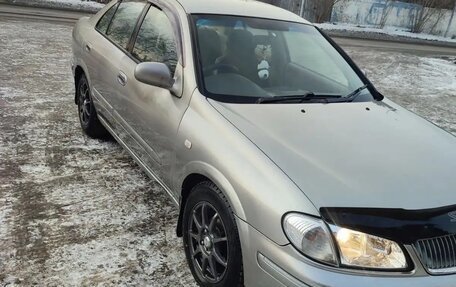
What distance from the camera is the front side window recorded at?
353cm

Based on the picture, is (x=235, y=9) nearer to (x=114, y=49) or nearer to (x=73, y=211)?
(x=114, y=49)

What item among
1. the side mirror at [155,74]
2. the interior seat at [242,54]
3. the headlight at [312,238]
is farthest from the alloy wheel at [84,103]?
the headlight at [312,238]

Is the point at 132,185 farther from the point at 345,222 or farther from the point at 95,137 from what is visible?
the point at 345,222

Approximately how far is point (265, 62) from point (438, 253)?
188cm

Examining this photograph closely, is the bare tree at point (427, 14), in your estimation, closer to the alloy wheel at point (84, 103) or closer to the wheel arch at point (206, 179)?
the alloy wheel at point (84, 103)

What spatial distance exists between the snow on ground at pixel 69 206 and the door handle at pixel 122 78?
2.88ft

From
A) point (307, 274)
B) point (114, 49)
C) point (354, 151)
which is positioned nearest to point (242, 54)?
point (354, 151)

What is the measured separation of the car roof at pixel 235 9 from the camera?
3.70m

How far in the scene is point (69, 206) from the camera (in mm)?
3684

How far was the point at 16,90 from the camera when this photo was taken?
6293 mm

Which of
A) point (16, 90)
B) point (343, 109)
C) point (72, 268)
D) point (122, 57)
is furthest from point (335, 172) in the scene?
point (16, 90)

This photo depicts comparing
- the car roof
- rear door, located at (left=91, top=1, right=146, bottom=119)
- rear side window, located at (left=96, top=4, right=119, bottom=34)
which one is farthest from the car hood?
rear side window, located at (left=96, top=4, right=119, bottom=34)

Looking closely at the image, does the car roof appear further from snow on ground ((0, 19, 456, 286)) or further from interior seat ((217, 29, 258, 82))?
snow on ground ((0, 19, 456, 286))

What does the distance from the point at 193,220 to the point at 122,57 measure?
5.82 ft
